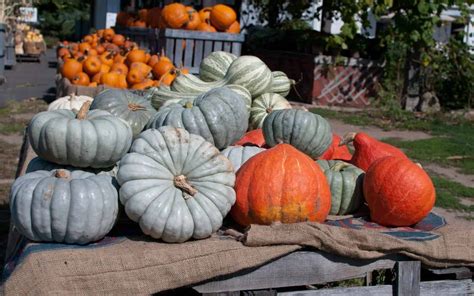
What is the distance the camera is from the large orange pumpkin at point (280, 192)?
3223mm

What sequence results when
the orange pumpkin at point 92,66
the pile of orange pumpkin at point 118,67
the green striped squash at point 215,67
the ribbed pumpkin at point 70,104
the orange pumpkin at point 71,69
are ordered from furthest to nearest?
the orange pumpkin at point 71,69, the orange pumpkin at point 92,66, the pile of orange pumpkin at point 118,67, the ribbed pumpkin at point 70,104, the green striped squash at point 215,67

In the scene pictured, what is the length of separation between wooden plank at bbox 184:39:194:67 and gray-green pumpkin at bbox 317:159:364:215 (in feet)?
22.9

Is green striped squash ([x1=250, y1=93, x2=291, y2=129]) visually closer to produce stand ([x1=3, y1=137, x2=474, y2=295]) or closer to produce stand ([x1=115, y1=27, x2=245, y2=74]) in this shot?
produce stand ([x1=3, y1=137, x2=474, y2=295])

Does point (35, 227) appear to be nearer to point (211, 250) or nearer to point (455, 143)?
point (211, 250)

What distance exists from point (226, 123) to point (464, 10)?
33.6 ft

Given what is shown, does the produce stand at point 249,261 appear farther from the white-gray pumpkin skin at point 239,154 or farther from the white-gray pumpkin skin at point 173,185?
the white-gray pumpkin skin at point 239,154

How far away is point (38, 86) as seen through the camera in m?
15.7

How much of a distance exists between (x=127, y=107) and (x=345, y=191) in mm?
1449

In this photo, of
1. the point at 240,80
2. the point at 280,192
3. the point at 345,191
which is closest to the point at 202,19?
the point at 240,80

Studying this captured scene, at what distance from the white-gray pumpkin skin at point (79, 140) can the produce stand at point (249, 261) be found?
337 mm

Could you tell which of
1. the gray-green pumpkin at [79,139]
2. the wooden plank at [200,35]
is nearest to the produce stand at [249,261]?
the gray-green pumpkin at [79,139]

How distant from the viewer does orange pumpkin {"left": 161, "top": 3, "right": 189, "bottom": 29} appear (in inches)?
411

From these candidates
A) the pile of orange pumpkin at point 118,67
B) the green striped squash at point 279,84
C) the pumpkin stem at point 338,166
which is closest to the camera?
the pumpkin stem at point 338,166

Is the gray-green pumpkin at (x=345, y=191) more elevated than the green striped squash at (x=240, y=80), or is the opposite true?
the green striped squash at (x=240, y=80)
